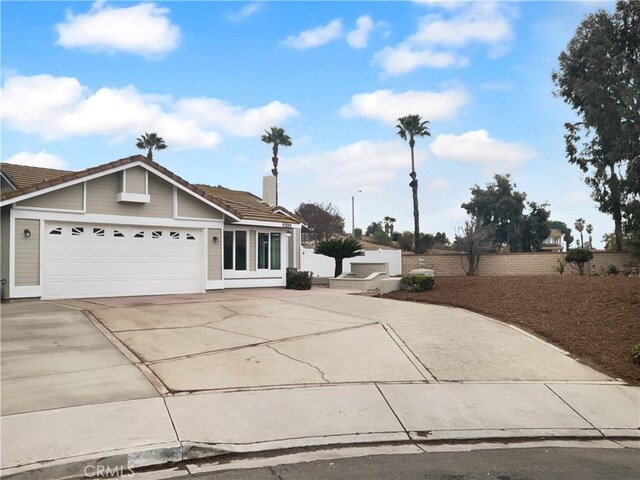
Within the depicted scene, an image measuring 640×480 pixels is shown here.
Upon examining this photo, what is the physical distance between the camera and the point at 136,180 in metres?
16.3

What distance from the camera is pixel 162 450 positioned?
190 inches

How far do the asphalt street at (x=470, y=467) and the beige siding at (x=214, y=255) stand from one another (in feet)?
44.7

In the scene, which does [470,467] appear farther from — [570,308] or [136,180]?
[136,180]

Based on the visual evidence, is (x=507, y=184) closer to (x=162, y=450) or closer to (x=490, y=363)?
(x=490, y=363)

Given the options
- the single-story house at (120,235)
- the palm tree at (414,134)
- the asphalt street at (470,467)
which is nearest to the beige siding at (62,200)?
the single-story house at (120,235)

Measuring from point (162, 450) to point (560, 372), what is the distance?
21.4 feet

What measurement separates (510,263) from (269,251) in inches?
630

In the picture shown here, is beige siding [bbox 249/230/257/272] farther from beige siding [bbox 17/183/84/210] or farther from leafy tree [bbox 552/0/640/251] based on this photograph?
leafy tree [bbox 552/0/640/251]

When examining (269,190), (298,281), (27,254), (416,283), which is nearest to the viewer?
(27,254)

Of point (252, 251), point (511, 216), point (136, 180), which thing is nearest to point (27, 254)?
point (136, 180)

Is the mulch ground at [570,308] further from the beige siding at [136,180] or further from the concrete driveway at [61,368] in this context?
the beige siding at [136,180]

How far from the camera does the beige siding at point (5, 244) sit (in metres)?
13.7

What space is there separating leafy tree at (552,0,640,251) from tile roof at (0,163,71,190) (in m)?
27.6

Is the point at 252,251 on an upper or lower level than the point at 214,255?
upper
